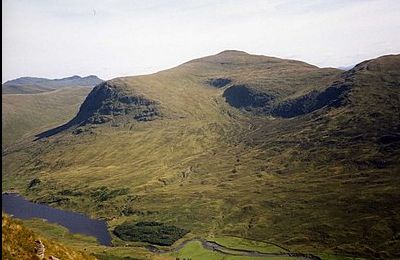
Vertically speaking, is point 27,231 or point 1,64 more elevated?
point 1,64

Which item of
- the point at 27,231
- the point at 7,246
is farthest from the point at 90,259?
the point at 7,246

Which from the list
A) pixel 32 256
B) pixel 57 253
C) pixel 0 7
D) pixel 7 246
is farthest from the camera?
pixel 57 253

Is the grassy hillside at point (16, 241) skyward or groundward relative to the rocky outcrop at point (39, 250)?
skyward

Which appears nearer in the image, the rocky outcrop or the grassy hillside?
the grassy hillside

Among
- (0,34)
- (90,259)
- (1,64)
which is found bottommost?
(90,259)

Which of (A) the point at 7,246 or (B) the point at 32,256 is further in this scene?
(B) the point at 32,256

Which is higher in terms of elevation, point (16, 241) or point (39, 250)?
point (16, 241)

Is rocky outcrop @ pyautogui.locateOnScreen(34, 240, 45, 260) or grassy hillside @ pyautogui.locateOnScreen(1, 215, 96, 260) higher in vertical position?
grassy hillside @ pyautogui.locateOnScreen(1, 215, 96, 260)

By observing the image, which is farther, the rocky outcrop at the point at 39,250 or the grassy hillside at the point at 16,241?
the rocky outcrop at the point at 39,250

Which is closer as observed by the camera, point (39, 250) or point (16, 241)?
point (16, 241)

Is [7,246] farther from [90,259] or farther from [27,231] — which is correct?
[90,259]

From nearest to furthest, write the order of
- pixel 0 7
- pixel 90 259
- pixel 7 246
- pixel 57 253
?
1. pixel 0 7
2. pixel 7 246
3. pixel 57 253
4. pixel 90 259
